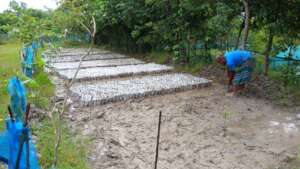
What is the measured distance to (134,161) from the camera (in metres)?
3.48

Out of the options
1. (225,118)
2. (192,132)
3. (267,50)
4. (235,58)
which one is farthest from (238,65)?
(192,132)

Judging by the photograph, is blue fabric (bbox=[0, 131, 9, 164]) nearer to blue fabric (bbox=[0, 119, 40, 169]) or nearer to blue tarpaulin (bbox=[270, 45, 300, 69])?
blue fabric (bbox=[0, 119, 40, 169])

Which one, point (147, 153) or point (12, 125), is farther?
point (147, 153)

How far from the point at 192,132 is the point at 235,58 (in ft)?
6.29

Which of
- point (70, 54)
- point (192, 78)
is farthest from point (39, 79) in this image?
point (70, 54)

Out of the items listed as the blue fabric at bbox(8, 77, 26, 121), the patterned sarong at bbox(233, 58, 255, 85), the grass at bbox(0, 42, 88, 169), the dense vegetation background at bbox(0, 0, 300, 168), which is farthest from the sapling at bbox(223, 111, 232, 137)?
the blue fabric at bbox(8, 77, 26, 121)

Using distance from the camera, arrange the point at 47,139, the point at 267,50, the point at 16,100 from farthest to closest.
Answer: the point at 267,50, the point at 47,139, the point at 16,100

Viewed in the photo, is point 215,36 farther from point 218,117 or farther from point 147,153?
point 147,153

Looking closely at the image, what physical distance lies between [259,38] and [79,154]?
5195 mm

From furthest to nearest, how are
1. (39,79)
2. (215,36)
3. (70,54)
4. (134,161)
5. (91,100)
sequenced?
(70,54) → (215,36) → (91,100) → (134,161) → (39,79)

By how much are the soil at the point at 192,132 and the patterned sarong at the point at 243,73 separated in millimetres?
268

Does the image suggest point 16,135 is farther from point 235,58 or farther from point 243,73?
point 243,73

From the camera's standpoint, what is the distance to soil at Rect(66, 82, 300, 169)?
11.5 ft

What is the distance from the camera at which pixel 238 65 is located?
5660 millimetres
